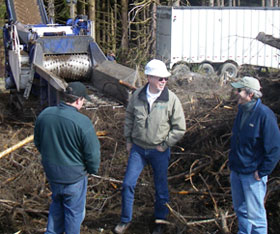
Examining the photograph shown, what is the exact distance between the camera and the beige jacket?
5.37 metres

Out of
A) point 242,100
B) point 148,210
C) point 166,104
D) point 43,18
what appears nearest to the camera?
point 242,100

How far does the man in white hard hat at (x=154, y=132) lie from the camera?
5363mm

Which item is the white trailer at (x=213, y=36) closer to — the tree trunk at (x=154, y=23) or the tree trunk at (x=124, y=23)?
the tree trunk at (x=154, y=23)

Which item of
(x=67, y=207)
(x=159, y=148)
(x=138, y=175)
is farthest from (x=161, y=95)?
(x=67, y=207)

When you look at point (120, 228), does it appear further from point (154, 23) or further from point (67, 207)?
point (154, 23)

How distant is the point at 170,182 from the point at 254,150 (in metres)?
2.45

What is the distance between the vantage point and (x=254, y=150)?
4617 millimetres

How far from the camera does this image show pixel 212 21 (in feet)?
59.9

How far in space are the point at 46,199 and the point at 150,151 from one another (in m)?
1.76

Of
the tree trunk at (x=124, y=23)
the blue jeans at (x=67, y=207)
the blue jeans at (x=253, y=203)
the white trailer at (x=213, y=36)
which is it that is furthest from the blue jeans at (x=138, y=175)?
the tree trunk at (x=124, y=23)

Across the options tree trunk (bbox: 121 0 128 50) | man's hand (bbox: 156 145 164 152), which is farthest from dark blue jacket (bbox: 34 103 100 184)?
tree trunk (bbox: 121 0 128 50)

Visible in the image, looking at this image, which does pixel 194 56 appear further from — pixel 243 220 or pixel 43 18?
pixel 243 220

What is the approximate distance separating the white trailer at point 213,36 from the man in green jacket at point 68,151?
13.3 m

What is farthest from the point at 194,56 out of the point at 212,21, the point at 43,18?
the point at 43,18
